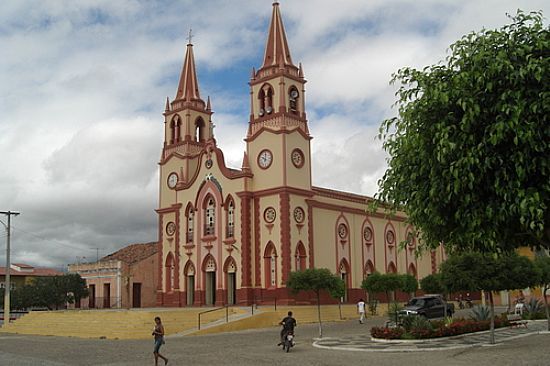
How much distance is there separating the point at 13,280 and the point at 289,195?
2103 inches

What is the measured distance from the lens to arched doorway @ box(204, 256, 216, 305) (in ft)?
139

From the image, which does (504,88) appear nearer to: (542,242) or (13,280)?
(542,242)

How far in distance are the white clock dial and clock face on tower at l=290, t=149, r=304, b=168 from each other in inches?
429

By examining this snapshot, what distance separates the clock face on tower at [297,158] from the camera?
4022cm

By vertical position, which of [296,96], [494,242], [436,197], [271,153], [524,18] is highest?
[296,96]

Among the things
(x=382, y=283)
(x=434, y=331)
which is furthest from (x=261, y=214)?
(x=434, y=331)

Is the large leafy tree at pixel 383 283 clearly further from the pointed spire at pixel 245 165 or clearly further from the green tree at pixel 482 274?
the green tree at pixel 482 274

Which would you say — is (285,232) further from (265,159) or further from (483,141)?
(483,141)

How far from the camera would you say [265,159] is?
40.6m

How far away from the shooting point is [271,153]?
40.2 meters

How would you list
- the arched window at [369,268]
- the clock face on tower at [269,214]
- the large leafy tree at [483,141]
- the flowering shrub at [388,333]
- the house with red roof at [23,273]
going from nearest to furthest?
the large leafy tree at [483,141] → the flowering shrub at [388,333] → the clock face on tower at [269,214] → the arched window at [369,268] → the house with red roof at [23,273]

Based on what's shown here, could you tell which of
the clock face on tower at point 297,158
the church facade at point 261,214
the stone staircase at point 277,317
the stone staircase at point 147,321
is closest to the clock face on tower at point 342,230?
the church facade at point 261,214

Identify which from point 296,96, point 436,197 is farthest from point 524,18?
point 296,96

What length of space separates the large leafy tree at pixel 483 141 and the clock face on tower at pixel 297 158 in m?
29.5
